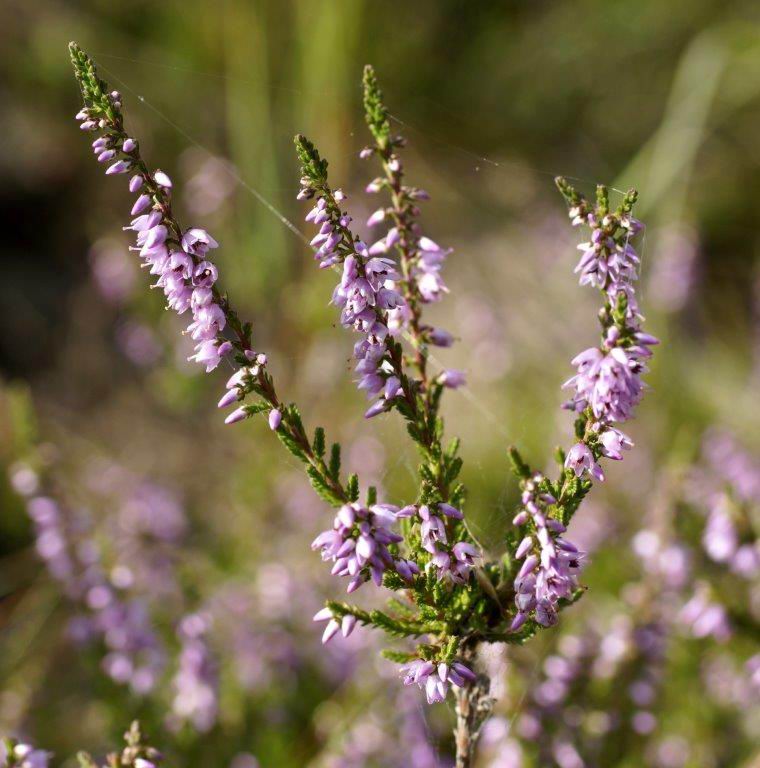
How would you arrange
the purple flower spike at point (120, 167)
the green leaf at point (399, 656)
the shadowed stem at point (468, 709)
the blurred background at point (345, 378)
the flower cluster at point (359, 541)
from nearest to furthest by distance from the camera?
the flower cluster at point (359, 541), the purple flower spike at point (120, 167), the green leaf at point (399, 656), the shadowed stem at point (468, 709), the blurred background at point (345, 378)

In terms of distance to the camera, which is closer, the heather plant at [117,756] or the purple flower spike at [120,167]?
the purple flower spike at [120,167]

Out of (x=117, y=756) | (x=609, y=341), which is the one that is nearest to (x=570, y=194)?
(x=609, y=341)

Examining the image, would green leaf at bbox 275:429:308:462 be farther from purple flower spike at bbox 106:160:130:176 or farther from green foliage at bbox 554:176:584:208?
green foliage at bbox 554:176:584:208

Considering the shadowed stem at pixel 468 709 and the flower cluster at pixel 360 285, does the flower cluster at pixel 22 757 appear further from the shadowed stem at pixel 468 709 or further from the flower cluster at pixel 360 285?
the flower cluster at pixel 360 285

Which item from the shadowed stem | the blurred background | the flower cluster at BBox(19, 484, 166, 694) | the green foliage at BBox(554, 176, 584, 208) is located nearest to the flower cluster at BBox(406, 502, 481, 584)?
the shadowed stem

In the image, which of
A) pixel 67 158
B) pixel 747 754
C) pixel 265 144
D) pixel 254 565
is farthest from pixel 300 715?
pixel 67 158

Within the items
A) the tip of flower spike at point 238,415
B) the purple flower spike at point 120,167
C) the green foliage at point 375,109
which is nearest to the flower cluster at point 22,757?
the tip of flower spike at point 238,415

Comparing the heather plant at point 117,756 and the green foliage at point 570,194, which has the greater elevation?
the green foliage at point 570,194

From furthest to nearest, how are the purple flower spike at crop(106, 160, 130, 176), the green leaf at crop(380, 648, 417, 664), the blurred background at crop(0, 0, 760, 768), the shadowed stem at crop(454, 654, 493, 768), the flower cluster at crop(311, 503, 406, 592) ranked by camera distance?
1. the blurred background at crop(0, 0, 760, 768)
2. the shadowed stem at crop(454, 654, 493, 768)
3. the green leaf at crop(380, 648, 417, 664)
4. the purple flower spike at crop(106, 160, 130, 176)
5. the flower cluster at crop(311, 503, 406, 592)
